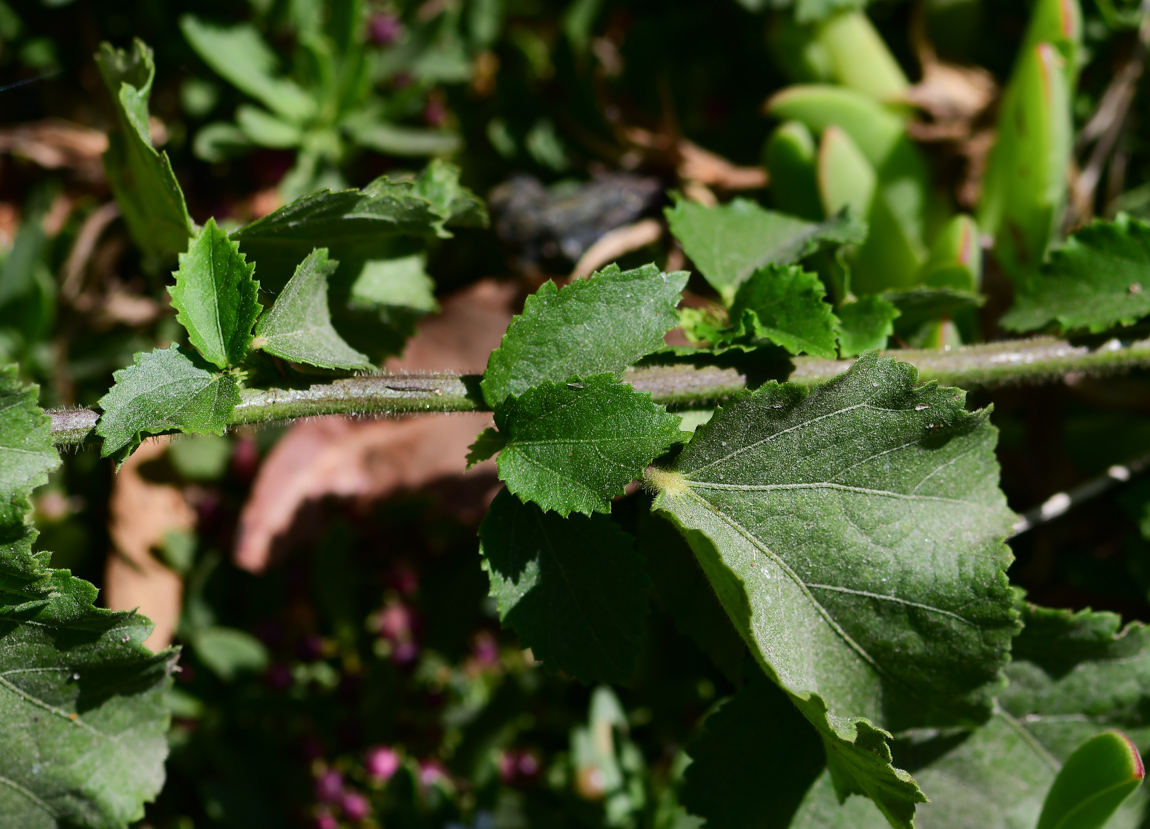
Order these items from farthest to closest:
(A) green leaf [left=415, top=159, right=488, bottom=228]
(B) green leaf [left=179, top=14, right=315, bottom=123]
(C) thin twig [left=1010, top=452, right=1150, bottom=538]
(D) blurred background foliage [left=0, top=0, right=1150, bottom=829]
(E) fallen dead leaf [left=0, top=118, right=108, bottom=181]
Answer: (E) fallen dead leaf [left=0, top=118, right=108, bottom=181] < (B) green leaf [left=179, top=14, right=315, bottom=123] < (D) blurred background foliage [left=0, top=0, right=1150, bottom=829] < (C) thin twig [left=1010, top=452, right=1150, bottom=538] < (A) green leaf [left=415, top=159, right=488, bottom=228]

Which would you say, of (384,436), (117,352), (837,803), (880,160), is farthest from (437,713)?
(880,160)

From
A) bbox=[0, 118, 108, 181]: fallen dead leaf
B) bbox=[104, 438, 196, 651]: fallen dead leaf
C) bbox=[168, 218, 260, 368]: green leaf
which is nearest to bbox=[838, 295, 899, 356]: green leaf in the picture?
bbox=[168, 218, 260, 368]: green leaf

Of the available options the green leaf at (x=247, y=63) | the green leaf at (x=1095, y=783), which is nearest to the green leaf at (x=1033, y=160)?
the green leaf at (x=1095, y=783)

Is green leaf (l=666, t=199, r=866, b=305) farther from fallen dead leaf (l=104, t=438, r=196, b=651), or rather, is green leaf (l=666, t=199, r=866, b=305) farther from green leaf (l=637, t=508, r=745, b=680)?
fallen dead leaf (l=104, t=438, r=196, b=651)

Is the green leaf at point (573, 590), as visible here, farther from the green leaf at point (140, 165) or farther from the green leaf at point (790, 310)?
the green leaf at point (140, 165)

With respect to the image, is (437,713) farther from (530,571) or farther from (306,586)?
(530,571)

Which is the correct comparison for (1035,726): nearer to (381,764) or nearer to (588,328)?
(588,328)

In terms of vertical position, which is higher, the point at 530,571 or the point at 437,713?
the point at 530,571
